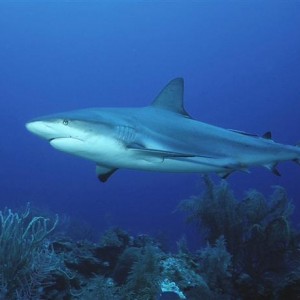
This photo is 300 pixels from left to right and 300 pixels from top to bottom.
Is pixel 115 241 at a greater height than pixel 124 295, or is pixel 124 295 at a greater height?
pixel 115 241

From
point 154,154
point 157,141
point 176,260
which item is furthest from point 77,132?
point 176,260

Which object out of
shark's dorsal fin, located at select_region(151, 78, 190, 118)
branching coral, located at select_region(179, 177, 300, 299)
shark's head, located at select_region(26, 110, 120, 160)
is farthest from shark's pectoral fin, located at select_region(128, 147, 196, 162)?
branching coral, located at select_region(179, 177, 300, 299)

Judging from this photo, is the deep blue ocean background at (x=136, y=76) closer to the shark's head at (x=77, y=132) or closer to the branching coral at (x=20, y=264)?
the branching coral at (x=20, y=264)

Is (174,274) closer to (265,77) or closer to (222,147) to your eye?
(222,147)

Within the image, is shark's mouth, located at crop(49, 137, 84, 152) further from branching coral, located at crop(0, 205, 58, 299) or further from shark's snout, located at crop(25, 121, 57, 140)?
branching coral, located at crop(0, 205, 58, 299)

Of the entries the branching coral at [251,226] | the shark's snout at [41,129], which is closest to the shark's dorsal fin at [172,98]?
the shark's snout at [41,129]

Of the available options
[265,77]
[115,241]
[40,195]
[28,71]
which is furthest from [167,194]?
[115,241]

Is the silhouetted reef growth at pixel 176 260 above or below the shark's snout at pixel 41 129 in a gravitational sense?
below

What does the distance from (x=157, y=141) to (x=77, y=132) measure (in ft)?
4.93

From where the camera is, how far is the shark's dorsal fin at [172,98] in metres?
6.59

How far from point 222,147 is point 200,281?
7.85 ft

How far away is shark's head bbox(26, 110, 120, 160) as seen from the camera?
413 centimetres

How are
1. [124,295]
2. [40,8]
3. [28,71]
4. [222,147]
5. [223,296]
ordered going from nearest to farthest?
[124,295]
[223,296]
[222,147]
[40,8]
[28,71]

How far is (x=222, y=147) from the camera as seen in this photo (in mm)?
6359
